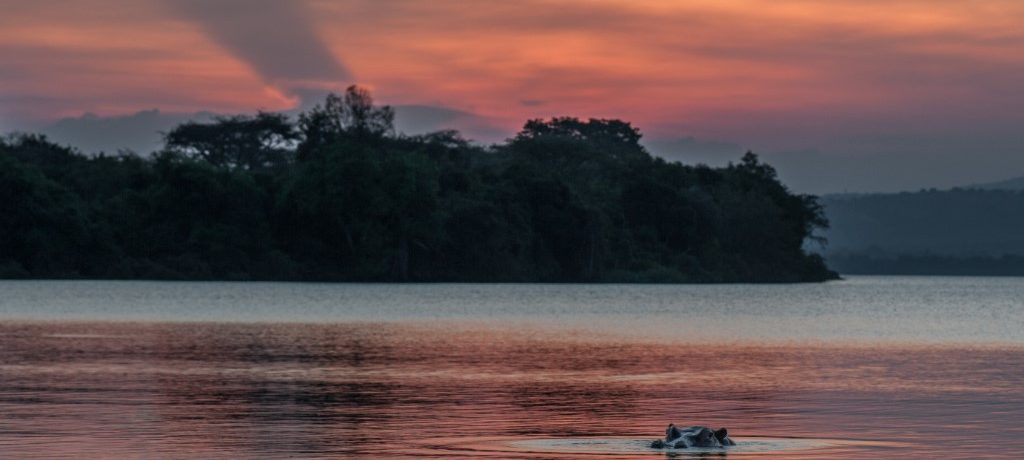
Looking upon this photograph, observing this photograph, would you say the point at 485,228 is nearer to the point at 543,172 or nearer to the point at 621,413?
the point at 543,172

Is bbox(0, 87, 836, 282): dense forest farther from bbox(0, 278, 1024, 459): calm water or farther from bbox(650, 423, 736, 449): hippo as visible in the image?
bbox(650, 423, 736, 449): hippo

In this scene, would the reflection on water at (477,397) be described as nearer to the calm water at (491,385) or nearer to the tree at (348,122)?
the calm water at (491,385)

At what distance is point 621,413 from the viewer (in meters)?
26.7

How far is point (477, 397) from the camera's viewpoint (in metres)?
28.9

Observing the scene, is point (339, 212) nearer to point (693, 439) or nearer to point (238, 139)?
point (238, 139)

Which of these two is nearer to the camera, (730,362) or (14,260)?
(730,362)

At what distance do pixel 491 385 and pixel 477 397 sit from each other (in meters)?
2.76

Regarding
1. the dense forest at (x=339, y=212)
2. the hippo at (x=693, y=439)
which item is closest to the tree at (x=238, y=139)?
the dense forest at (x=339, y=212)

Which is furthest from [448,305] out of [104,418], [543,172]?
[104,418]

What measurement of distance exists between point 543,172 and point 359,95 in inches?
611

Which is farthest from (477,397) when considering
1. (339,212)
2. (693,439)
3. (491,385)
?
(339,212)

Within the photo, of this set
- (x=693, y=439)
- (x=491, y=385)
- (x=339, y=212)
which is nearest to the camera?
(x=693, y=439)

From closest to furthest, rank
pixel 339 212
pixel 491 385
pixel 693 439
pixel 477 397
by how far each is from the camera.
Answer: pixel 693 439 < pixel 477 397 < pixel 491 385 < pixel 339 212

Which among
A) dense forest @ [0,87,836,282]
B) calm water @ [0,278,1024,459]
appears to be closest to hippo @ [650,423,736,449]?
calm water @ [0,278,1024,459]
